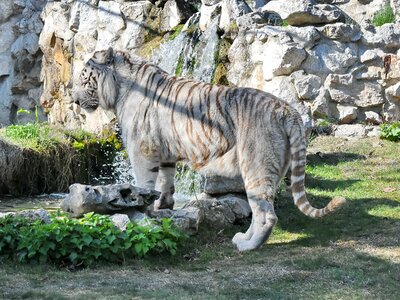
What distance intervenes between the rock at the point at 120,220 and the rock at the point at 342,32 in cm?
707

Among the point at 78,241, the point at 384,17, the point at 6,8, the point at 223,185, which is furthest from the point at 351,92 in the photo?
the point at 6,8

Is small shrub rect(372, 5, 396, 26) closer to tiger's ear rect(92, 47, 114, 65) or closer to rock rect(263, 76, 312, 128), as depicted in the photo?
rock rect(263, 76, 312, 128)

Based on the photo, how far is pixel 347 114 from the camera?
1205 cm

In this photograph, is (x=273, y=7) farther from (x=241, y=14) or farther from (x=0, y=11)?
(x=0, y=11)

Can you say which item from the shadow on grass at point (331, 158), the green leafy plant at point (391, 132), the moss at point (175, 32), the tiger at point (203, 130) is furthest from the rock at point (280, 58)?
the tiger at point (203, 130)

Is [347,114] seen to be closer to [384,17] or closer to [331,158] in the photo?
[331,158]

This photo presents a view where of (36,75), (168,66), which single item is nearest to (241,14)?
(168,66)

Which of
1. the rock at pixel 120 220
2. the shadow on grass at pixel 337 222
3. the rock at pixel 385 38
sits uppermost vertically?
the rock at pixel 385 38

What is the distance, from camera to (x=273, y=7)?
1291 centimetres

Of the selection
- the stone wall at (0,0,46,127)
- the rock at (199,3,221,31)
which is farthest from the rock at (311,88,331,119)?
the stone wall at (0,0,46,127)

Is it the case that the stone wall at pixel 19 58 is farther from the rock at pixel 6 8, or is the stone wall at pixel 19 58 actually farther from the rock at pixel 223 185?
the rock at pixel 223 185

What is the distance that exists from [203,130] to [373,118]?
19.4 ft

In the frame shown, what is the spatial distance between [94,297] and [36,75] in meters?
14.3

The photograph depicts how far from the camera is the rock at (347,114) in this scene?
12055 millimetres
